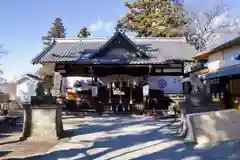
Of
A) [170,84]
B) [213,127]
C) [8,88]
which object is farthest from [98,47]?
[8,88]

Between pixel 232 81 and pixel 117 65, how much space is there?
6.75 m

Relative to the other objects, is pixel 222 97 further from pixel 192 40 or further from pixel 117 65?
pixel 192 40

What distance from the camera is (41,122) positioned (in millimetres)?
9062

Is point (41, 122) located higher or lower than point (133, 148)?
higher

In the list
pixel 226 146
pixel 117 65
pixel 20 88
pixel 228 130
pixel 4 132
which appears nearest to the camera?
pixel 226 146

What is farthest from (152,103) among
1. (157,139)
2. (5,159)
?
(5,159)

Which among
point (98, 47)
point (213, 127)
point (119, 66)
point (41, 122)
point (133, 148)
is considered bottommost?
point (133, 148)

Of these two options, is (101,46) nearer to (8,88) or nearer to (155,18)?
(155,18)

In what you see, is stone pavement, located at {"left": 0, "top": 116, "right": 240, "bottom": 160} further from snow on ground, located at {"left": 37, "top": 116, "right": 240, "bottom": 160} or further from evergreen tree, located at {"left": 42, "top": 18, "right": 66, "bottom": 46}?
evergreen tree, located at {"left": 42, "top": 18, "right": 66, "bottom": 46}

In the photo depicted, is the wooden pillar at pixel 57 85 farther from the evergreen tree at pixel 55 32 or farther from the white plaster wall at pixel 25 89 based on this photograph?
the evergreen tree at pixel 55 32

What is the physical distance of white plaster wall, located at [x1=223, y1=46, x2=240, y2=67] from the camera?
52.0 ft

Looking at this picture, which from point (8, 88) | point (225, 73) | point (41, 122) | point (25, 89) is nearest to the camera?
point (41, 122)

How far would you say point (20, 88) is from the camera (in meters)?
29.3

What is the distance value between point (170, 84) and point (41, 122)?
507 inches
